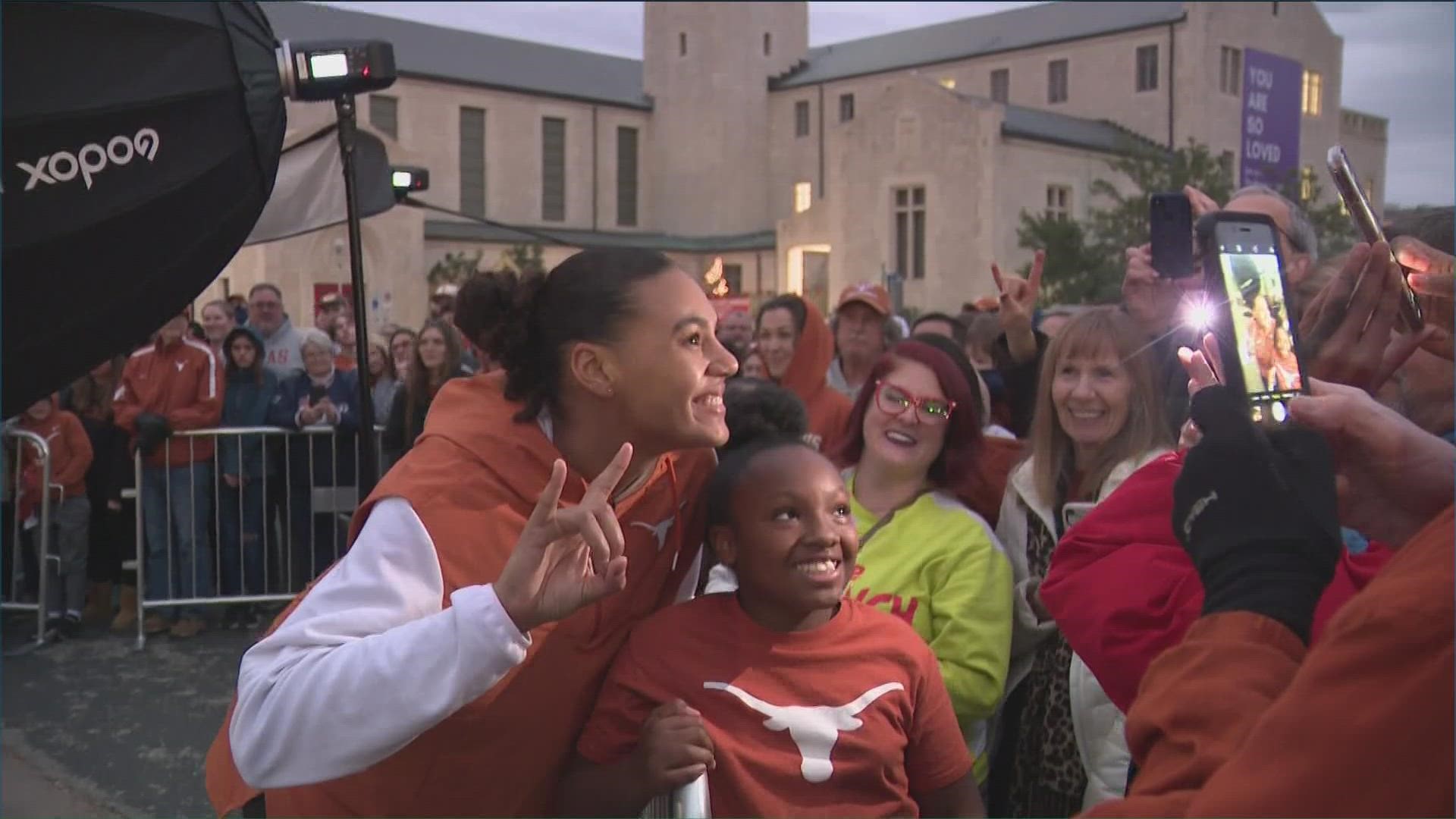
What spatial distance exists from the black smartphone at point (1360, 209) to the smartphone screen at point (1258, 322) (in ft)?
0.54

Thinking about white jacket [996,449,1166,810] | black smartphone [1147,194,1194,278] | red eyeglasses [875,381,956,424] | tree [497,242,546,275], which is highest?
tree [497,242,546,275]

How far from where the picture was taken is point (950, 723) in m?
2.59

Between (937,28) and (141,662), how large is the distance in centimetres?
5432

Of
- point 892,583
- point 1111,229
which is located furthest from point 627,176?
point 892,583

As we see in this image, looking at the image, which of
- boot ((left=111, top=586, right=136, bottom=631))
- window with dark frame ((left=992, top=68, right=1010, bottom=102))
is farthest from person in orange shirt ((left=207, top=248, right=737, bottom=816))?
window with dark frame ((left=992, top=68, right=1010, bottom=102))

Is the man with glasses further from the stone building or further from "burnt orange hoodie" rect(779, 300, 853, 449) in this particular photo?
the stone building

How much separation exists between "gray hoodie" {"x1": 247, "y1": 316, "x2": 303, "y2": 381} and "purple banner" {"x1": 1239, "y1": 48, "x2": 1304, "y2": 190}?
1072 centimetres

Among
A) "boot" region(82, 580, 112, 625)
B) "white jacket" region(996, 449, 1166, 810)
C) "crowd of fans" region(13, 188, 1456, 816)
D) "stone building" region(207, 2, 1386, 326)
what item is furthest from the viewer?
"stone building" region(207, 2, 1386, 326)

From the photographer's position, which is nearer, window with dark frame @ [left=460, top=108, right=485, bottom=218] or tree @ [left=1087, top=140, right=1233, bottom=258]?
tree @ [left=1087, top=140, right=1233, bottom=258]

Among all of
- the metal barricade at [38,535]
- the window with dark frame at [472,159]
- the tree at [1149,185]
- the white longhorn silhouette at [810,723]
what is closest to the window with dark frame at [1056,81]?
the tree at [1149,185]

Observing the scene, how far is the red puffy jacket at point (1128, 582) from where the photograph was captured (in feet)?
6.06

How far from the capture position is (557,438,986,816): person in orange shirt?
2.35 meters

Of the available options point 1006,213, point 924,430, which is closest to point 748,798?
point 924,430

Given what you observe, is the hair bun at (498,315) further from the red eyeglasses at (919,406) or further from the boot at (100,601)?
the boot at (100,601)
